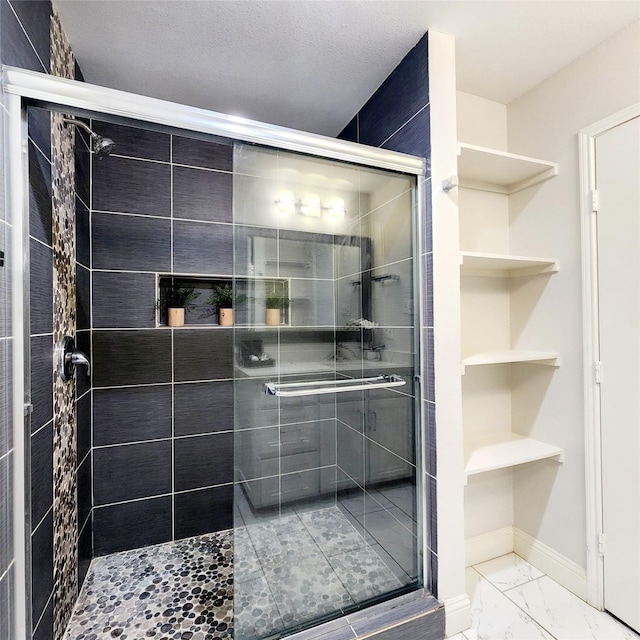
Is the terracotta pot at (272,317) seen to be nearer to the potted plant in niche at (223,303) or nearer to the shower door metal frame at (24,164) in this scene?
the shower door metal frame at (24,164)

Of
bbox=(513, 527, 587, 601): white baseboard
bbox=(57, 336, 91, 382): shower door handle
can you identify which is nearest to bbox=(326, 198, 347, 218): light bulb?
bbox=(57, 336, 91, 382): shower door handle

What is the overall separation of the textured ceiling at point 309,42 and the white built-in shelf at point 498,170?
0.42 metres

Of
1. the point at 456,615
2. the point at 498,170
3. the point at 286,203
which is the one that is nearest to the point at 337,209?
the point at 286,203

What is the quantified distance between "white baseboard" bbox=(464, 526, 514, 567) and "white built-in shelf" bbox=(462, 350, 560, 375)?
949 millimetres

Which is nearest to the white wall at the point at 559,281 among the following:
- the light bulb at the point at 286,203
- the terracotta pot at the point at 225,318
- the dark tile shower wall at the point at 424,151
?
the dark tile shower wall at the point at 424,151

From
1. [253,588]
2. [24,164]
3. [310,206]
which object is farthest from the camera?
[310,206]

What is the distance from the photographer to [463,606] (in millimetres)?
1422

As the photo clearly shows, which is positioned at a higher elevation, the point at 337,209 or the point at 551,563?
the point at 337,209

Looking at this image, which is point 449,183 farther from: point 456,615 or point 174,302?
point 456,615

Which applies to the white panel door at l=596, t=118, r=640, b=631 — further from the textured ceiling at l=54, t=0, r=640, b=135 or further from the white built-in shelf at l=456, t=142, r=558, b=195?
the textured ceiling at l=54, t=0, r=640, b=135

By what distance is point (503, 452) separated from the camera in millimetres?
1691

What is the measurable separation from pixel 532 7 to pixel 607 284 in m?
1.13

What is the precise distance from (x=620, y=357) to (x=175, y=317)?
2.16 meters

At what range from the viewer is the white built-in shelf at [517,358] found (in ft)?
5.26
